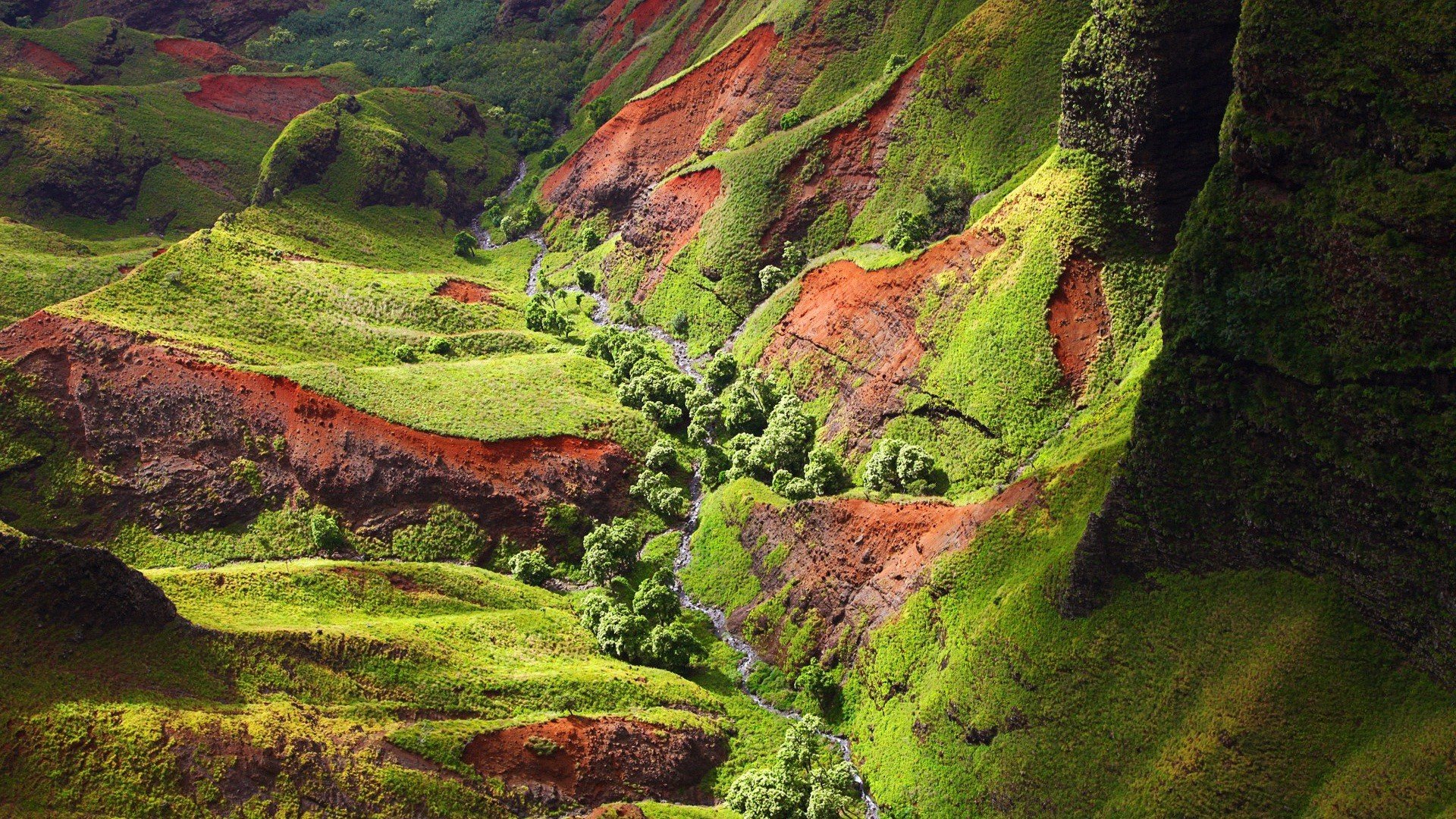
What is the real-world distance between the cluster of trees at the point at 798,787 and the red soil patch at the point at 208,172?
109m

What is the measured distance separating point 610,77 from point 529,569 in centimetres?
9950

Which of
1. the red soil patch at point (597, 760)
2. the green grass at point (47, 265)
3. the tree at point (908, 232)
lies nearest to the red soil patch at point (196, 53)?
the green grass at point (47, 265)

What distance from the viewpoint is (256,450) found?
7856cm

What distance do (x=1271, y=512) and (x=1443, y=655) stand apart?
26.7 feet

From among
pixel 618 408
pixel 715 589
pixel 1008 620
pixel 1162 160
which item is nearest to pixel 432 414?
pixel 618 408

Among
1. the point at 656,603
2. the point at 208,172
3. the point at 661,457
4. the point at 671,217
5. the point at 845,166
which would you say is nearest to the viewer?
the point at 656,603

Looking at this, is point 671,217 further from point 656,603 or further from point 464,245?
point 656,603

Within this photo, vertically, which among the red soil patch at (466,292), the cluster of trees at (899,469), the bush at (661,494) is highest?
the cluster of trees at (899,469)

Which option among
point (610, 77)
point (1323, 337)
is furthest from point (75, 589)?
point (610, 77)

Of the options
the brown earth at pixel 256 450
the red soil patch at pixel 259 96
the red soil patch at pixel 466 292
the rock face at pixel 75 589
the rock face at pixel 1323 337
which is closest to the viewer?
the rock face at pixel 1323 337

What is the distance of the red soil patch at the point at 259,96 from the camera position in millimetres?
155500

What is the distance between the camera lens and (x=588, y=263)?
11706cm

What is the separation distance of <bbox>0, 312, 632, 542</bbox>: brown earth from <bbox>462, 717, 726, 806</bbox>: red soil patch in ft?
77.3

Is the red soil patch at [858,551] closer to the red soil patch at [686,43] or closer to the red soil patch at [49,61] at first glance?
the red soil patch at [686,43]
